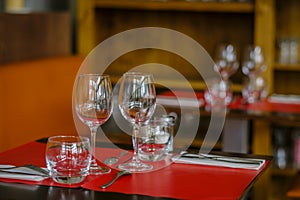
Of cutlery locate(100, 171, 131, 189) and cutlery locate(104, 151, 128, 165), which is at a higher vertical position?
cutlery locate(104, 151, 128, 165)

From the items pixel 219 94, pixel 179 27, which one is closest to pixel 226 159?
pixel 219 94

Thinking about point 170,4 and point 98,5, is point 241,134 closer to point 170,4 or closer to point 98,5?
point 170,4

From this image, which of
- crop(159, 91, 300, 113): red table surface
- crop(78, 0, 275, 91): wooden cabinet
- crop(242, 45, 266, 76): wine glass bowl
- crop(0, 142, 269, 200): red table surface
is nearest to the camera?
crop(0, 142, 269, 200): red table surface

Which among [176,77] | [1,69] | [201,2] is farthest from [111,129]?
[1,69]

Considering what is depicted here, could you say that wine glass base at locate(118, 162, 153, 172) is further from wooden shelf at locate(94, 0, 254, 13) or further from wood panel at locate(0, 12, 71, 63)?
wooden shelf at locate(94, 0, 254, 13)

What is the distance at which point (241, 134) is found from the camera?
3.58m

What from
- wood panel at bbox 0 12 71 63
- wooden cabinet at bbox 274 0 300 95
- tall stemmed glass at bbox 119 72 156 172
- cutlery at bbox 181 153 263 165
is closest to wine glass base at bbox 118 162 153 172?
tall stemmed glass at bbox 119 72 156 172

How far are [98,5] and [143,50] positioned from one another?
0.59 m

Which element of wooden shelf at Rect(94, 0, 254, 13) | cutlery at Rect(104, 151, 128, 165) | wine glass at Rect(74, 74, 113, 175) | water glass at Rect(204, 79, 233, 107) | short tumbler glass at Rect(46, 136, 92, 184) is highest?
wooden shelf at Rect(94, 0, 254, 13)

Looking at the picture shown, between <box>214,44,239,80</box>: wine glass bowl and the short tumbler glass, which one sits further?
<box>214,44,239,80</box>: wine glass bowl

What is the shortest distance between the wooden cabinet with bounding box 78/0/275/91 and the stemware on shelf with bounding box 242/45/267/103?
0.53 m

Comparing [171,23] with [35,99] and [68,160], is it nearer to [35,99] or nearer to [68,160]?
[35,99]

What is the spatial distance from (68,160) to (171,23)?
3.27 meters

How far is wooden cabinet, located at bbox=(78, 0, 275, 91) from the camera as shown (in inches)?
177
